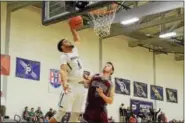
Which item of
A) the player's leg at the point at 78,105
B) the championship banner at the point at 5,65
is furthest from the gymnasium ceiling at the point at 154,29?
the player's leg at the point at 78,105

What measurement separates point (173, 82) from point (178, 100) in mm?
1031

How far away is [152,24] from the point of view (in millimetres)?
13820

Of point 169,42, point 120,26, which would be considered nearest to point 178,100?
point 169,42

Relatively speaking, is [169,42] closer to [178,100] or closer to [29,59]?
[178,100]

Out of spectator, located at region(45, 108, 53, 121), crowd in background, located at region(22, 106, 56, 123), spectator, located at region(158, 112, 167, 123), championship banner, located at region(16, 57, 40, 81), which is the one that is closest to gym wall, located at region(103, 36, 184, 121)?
spectator, located at region(158, 112, 167, 123)

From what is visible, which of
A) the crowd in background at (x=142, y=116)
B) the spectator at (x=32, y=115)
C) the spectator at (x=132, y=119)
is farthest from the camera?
the crowd in background at (x=142, y=116)

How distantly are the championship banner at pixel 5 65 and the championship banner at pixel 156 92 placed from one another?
27.0ft

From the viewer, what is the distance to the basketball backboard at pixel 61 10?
257 inches

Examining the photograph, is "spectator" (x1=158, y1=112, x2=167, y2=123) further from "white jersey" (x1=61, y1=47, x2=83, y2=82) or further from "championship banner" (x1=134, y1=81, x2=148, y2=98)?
"white jersey" (x1=61, y1=47, x2=83, y2=82)

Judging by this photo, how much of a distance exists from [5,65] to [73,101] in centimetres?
768

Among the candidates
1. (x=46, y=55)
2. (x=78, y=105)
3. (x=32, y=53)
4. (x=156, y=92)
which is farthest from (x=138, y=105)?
(x=78, y=105)

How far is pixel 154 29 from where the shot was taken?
1723 cm

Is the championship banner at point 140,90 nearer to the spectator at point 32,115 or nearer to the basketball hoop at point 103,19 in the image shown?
the spectator at point 32,115

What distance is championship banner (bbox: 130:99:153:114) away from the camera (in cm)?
1709
